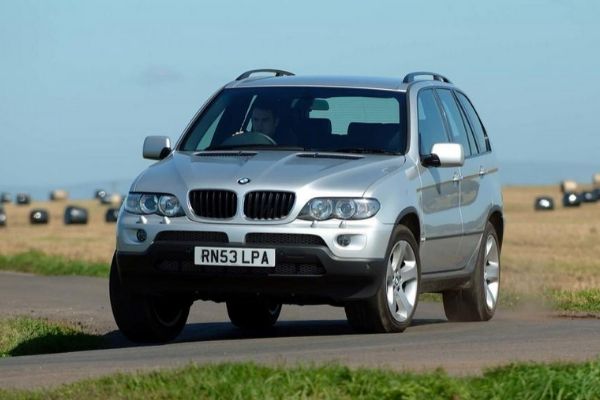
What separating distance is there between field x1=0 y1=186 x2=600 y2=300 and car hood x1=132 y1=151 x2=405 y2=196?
19.1 ft

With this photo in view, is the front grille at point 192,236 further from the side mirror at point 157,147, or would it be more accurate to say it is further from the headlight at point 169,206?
the side mirror at point 157,147

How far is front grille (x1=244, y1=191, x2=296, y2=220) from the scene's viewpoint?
10766mm

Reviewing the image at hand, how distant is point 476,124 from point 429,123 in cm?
171

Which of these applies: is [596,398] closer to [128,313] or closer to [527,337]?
[527,337]

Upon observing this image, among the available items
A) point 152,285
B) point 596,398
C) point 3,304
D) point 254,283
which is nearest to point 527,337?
A: point 254,283

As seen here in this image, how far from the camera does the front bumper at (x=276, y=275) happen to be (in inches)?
421

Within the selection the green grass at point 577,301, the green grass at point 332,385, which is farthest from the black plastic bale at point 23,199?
the green grass at point 332,385

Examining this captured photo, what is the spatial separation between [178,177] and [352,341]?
1667mm

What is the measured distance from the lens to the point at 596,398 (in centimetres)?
692

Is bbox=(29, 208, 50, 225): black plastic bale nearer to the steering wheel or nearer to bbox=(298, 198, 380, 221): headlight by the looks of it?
the steering wheel

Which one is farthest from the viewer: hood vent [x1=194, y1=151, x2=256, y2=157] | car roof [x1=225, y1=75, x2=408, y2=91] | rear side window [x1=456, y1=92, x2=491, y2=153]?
rear side window [x1=456, y1=92, x2=491, y2=153]

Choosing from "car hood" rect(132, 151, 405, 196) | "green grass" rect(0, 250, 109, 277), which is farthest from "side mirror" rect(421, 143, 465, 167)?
"green grass" rect(0, 250, 109, 277)

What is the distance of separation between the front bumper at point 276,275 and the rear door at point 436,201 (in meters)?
1.11

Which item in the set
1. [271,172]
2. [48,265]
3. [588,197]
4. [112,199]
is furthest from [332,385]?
[112,199]
